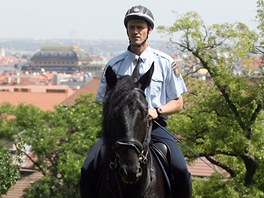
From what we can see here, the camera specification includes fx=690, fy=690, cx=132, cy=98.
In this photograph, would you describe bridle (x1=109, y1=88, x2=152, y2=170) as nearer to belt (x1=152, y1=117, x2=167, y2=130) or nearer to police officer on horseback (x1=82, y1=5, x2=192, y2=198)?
police officer on horseback (x1=82, y1=5, x2=192, y2=198)

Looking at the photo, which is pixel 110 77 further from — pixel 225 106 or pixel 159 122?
pixel 225 106

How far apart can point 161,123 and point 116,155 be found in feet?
3.35

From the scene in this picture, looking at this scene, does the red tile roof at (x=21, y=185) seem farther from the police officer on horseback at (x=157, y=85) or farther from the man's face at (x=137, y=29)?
the man's face at (x=137, y=29)

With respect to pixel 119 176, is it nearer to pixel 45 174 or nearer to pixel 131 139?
pixel 131 139

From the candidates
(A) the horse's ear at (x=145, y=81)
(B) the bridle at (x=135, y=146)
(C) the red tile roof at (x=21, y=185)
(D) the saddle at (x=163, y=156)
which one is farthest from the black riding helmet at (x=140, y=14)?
(C) the red tile roof at (x=21, y=185)

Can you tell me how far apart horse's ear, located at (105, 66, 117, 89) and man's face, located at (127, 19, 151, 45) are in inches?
21.7

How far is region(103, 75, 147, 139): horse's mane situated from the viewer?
15.0 feet

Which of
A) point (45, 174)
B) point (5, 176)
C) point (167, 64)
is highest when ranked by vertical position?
point (167, 64)

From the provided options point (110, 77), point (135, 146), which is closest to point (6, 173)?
point (110, 77)

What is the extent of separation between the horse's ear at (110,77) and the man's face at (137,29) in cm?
55

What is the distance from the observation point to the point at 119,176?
466 cm

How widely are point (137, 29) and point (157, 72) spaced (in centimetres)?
39

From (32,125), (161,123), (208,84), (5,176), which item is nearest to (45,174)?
(32,125)

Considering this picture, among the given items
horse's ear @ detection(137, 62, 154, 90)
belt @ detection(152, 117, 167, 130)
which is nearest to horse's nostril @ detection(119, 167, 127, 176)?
horse's ear @ detection(137, 62, 154, 90)
